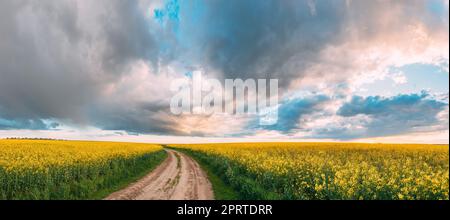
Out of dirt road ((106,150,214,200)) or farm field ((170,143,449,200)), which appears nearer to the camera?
farm field ((170,143,449,200))

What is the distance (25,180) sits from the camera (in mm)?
16219

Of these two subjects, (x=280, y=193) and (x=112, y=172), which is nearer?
(x=280, y=193)

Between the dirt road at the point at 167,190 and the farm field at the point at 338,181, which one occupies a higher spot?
the farm field at the point at 338,181

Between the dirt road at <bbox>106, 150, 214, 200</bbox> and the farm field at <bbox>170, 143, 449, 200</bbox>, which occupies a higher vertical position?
the farm field at <bbox>170, 143, 449, 200</bbox>

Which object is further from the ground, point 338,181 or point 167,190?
point 338,181

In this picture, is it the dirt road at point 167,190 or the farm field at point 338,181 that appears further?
the dirt road at point 167,190

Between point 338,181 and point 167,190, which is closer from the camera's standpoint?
point 338,181
